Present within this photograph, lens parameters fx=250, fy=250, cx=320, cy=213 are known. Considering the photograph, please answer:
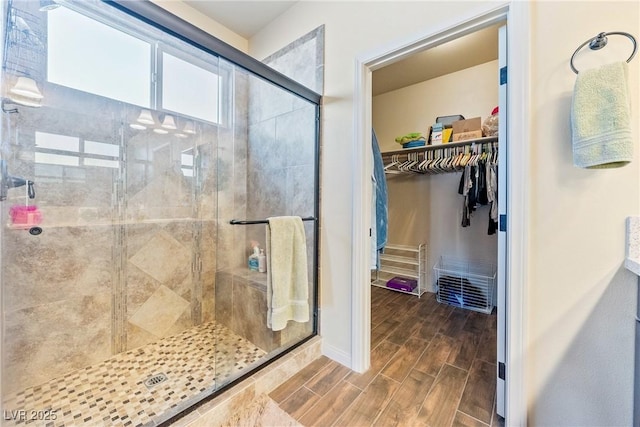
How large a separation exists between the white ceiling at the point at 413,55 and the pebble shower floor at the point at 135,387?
8.64 feet

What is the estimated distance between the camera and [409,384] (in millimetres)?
1554

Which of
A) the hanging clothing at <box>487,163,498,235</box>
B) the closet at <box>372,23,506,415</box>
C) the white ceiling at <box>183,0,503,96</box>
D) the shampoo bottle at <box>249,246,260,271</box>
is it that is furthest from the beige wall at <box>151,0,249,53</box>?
the hanging clothing at <box>487,163,498,235</box>

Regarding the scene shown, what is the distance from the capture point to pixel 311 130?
1.95 meters

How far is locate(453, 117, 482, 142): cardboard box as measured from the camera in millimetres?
2561

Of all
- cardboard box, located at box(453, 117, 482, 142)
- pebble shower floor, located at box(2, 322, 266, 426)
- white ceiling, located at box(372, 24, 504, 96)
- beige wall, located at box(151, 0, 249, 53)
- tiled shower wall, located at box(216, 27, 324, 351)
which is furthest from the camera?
cardboard box, located at box(453, 117, 482, 142)

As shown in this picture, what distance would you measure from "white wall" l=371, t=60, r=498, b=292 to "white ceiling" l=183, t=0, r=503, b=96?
6.9 inches

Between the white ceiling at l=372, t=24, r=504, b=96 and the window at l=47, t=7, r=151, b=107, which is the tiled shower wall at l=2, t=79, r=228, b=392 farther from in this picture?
the white ceiling at l=372, t=24, r=504, b=96

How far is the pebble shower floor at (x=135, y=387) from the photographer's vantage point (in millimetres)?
1289

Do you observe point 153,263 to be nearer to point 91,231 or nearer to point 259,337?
point 91,231

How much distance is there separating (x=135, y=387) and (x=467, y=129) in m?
3.49

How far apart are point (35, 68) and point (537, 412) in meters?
3.37

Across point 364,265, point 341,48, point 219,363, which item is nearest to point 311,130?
point 341,48

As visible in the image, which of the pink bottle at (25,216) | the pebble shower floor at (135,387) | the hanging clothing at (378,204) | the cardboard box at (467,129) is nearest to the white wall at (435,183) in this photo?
the cardboard box at (467,129)

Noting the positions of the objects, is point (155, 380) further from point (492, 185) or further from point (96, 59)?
point (492, 185)
